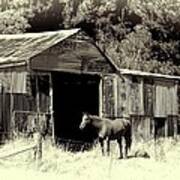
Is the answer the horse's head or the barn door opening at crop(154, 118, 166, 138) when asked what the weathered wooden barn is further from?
the horse's head

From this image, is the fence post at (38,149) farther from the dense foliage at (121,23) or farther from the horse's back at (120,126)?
the dense foliage at (121,23)

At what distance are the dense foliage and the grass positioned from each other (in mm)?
10360

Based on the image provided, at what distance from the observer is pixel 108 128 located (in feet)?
84.8

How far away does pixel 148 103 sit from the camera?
31.0 meters

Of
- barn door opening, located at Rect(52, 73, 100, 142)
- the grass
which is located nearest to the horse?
the grass

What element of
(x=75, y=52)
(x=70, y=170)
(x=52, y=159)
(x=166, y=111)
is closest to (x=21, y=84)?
(x=75, y=52)

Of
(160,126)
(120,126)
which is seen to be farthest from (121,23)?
(120,126)

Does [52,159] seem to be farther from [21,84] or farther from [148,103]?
[148,103]

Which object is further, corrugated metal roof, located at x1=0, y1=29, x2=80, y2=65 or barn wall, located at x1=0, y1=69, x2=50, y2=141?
corrugated metal roof, located at x1=0, y1=29, x2=80, y2=65

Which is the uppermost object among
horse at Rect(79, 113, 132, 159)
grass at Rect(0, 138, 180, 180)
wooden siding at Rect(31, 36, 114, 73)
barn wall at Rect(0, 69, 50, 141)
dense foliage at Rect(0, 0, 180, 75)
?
dense foliage at Rect(0, 0, 180, 75)

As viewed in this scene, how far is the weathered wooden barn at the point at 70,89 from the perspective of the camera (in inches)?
1000

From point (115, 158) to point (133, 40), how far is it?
1363 centimetres

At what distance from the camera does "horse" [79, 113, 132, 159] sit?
25.6 meters

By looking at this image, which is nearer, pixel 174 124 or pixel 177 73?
pixel 174 124
